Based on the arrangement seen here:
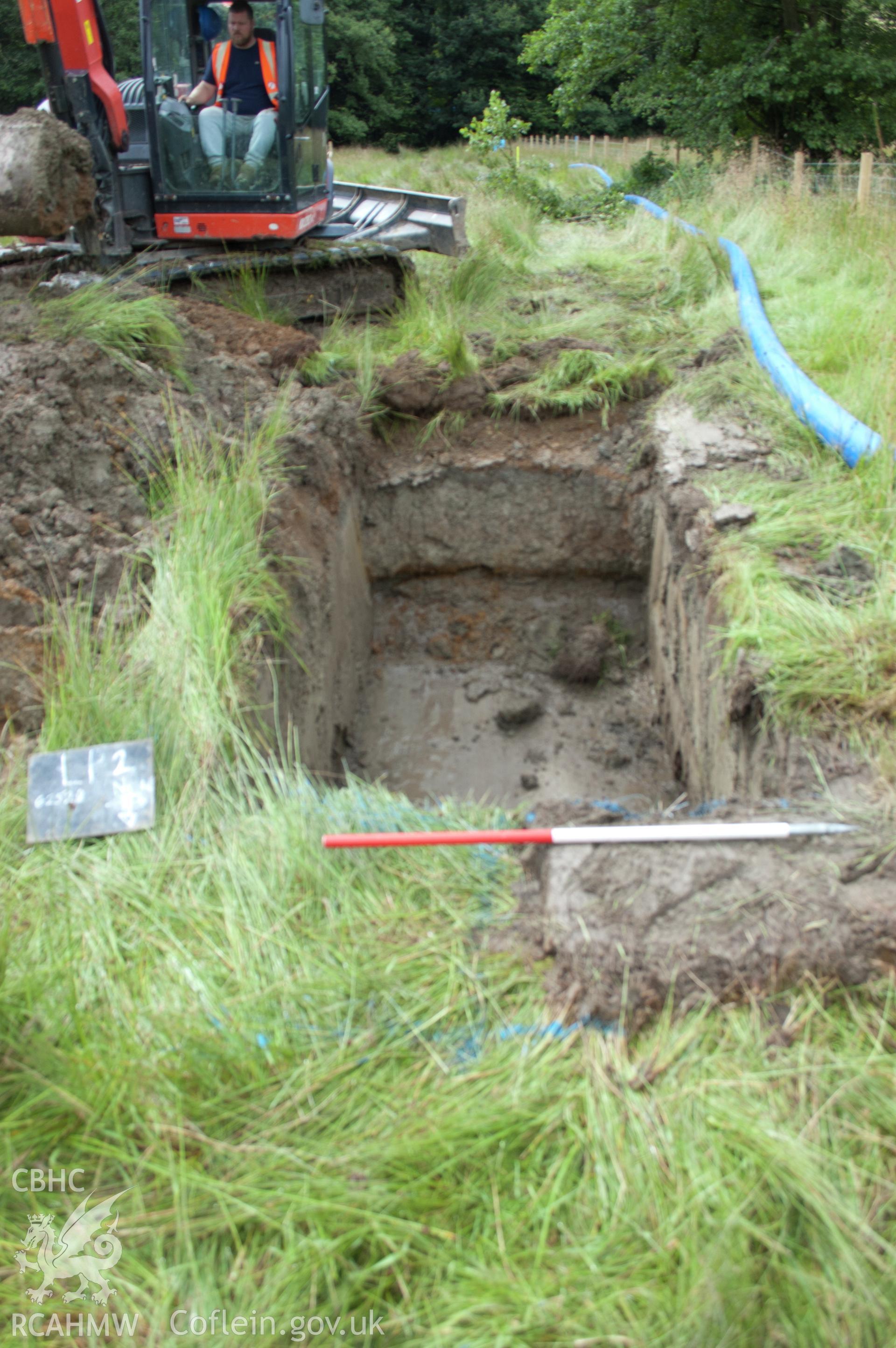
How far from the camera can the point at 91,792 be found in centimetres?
249

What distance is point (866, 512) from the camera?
3432 mm

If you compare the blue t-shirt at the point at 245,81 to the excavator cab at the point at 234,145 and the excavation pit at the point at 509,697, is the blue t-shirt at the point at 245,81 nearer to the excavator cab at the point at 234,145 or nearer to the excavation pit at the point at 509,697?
the excavator cab at the point at 234,145

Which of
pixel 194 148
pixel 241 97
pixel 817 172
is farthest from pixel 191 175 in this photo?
pixel 817 172

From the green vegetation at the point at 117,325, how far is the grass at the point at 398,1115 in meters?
2.42

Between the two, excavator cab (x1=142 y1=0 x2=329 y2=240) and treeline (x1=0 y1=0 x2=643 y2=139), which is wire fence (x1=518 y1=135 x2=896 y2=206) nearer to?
excavator cab (x1=142 y1=0 x2=329 y2=240)

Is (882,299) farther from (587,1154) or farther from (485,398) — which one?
(587,1154)

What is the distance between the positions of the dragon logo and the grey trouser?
19.9 ft

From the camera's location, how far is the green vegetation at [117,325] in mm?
3898

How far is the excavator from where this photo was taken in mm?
5367

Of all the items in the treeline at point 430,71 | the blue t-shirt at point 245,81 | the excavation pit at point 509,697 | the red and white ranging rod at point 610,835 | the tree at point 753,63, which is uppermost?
the treeline at point 430,71

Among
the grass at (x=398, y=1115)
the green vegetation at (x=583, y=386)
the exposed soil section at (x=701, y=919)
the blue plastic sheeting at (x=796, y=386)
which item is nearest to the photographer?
the grass at (x=398, y=1115)

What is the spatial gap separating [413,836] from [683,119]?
13.4 metres

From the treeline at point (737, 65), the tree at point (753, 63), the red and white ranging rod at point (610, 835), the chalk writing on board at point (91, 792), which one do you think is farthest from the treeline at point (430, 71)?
the red and white ranging rod at point (610, 835)

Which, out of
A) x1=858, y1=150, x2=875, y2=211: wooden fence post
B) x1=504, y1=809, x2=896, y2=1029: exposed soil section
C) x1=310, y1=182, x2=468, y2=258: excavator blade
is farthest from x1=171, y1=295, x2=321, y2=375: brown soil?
x1=858, y1=150, x2=875, y2=211: wooden fence post
